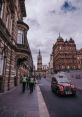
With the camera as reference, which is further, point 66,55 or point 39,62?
point 39,62

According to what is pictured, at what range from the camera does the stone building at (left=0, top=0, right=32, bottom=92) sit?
1377cm

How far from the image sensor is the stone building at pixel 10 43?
13.8 metres

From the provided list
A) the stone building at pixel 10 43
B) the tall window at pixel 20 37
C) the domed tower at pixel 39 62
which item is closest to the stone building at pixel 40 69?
the domed tower at pixel 39 62

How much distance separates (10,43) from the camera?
16375 millimetres

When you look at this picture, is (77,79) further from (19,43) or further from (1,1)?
(1,1)

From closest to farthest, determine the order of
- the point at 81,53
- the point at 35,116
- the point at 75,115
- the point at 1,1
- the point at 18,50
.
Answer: the point at 35,116, the point at 75,115, the point at 1,1, the point at 18,50, the point at 81,53

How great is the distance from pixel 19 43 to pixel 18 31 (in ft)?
5.93

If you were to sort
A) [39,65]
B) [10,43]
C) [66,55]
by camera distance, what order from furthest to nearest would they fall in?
[39,65] < [66,55] < [10,43]

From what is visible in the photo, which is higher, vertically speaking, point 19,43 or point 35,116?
point 19,43

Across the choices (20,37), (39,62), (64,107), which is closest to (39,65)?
(39,62)

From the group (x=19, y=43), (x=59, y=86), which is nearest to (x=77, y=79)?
(x=59, y=86)

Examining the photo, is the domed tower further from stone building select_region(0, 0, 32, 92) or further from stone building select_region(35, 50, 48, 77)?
stone building select_region(0, 0, 32, 92)

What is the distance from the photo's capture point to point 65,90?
13656mm

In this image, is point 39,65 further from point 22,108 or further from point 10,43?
point 22,108
